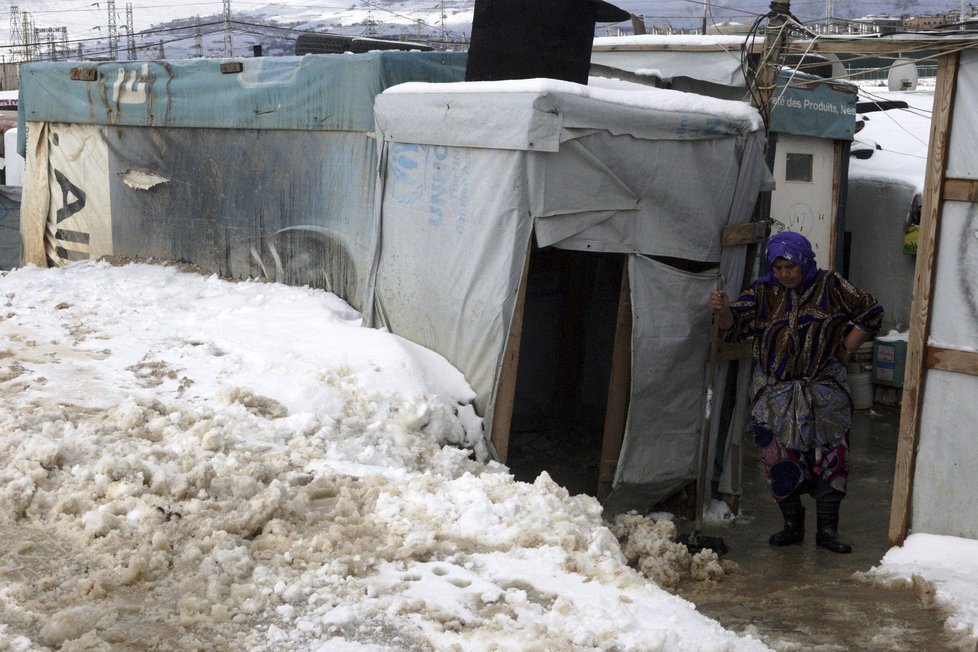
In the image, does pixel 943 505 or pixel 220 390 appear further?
pixel 220 390

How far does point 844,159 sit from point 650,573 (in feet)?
19.0

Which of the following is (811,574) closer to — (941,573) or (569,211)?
(941,573)

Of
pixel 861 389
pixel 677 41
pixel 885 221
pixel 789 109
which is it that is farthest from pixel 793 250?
pixel 885 221

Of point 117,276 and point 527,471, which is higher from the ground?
point 117,276

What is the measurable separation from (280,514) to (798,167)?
6622 millimetres

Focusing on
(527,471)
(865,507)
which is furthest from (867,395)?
(527,471)

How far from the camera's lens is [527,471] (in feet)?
24.5

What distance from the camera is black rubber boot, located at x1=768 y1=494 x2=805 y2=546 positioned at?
5.99 m

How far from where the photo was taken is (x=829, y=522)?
5891 millimetres

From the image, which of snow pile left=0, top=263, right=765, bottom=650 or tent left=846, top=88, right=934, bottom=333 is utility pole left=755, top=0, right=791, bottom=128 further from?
tent left=846, top=88, right=934, bottom=333

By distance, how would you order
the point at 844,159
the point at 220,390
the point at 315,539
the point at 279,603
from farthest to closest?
the point at 844,159
the point at 220,390
the point at 315,539
the point at 279,603

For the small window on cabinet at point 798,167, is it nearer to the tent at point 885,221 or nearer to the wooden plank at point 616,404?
the tent at point 885,221

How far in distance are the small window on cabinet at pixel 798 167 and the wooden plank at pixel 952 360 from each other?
434 centimetres

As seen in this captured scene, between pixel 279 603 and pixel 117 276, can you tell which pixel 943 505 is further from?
pixel 117 276
